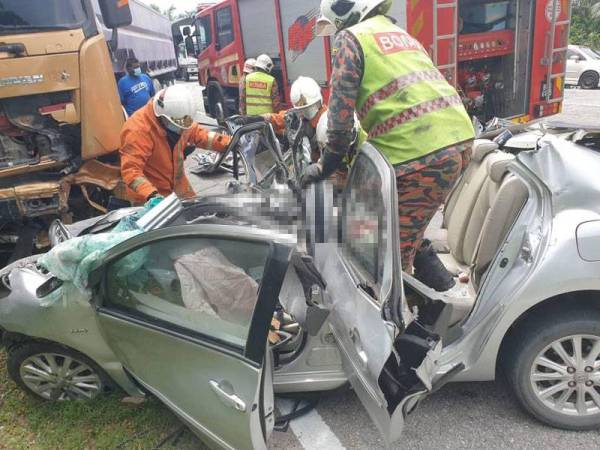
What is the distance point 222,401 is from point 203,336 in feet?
0.90

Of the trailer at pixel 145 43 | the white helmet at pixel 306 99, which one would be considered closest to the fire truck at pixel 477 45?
the white helmet at pixel 306 99

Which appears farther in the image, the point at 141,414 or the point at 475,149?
the point at 475,149


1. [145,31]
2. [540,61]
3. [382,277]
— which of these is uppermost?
[145,31]

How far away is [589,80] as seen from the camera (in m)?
14.4

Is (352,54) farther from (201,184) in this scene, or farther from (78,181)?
(201,184)

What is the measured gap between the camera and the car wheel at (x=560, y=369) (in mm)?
2256

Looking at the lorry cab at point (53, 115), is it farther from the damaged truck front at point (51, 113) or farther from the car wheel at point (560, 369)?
the car wheel at point (560, 369)

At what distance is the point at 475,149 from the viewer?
3.05 meters

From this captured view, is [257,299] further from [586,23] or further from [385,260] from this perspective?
[586,23]

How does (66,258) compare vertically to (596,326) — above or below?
above

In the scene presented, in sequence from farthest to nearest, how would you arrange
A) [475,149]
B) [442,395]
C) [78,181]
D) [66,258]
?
1. [78,181]
2. [475,149]
3. [442,395]
4. [66,258]

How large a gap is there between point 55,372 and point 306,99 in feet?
9.90

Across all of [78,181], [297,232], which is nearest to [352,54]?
[297,232]

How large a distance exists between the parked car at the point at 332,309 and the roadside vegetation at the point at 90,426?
26cm
